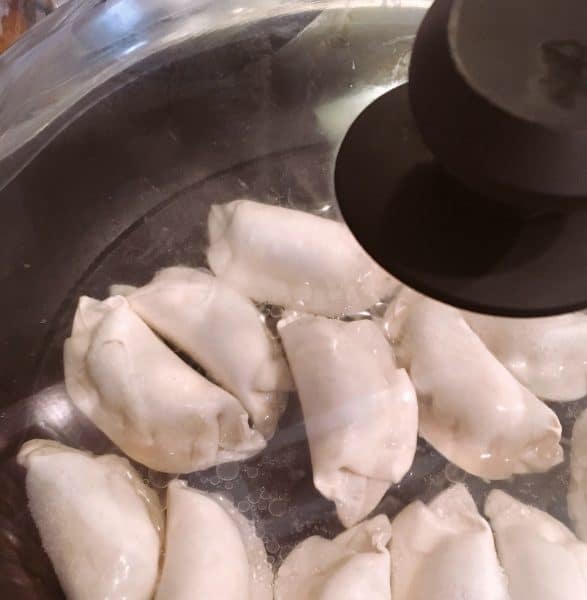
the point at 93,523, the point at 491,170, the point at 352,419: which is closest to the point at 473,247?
the point at 491,170

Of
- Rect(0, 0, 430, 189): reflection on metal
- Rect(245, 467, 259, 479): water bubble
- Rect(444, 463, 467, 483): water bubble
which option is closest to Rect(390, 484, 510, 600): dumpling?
Rect(444, 463, 467, 483): water bubble

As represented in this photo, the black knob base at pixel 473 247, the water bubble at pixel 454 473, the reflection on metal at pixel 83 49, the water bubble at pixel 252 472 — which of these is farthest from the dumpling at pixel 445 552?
the reflection on metal at pixel 83 49

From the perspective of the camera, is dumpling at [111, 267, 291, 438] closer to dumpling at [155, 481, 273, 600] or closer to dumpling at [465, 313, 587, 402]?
dumpling at [155, 481, 273, 600]

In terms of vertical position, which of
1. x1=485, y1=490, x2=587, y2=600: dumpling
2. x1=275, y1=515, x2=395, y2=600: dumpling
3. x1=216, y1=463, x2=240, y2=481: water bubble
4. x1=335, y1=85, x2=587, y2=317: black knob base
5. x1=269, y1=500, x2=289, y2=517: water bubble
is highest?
x1=335, y1=85, x2=587, y2=317: black knob base

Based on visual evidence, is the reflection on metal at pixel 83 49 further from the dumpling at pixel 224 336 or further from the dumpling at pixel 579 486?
the dumpling at pixel 579 486

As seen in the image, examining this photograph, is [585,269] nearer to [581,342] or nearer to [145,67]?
[581,342]

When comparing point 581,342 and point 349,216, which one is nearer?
point 349,216

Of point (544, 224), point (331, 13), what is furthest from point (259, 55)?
point (544, 224)
